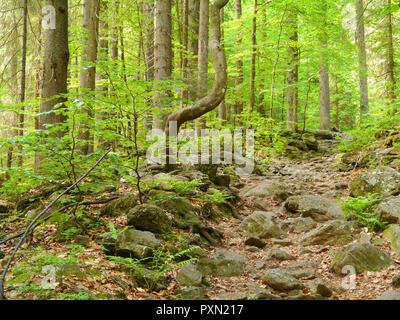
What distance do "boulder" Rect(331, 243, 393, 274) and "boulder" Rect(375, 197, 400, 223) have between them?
1066 millimetres

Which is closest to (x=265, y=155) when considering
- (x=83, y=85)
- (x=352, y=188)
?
(x=352, y=188)

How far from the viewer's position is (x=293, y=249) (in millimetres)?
5676

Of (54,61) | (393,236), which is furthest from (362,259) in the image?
(54,61)

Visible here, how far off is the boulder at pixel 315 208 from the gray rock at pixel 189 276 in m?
3.97

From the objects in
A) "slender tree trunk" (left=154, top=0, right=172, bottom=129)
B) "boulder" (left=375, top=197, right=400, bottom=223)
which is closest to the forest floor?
"boulder" (left=375, top=197, right=400, bottom=223)

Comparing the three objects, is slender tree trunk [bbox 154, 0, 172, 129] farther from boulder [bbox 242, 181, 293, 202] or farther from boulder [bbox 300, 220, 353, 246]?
boulder [bbox 300, 220, 353, 246]

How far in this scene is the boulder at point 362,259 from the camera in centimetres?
426

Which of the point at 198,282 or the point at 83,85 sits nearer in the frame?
the point at 198,282

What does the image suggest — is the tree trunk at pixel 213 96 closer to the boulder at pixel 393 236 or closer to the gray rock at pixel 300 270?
the gray rock at pixel 300 270

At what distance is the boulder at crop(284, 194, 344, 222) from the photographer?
6.96 m

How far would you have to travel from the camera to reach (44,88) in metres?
6.13

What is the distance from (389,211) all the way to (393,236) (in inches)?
25.3

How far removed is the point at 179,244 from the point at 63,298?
242cm
